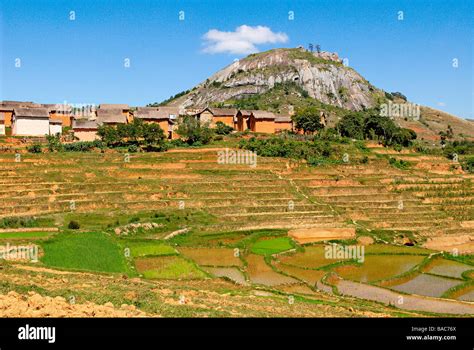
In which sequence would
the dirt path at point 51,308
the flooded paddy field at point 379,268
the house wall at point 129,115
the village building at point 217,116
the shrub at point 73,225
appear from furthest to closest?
the village building at point 217,116 < the house wall at point 129,115 < the shrub at point 73,225 < the flooded paddy field at point 379,268 < the dirt path at point 51,308

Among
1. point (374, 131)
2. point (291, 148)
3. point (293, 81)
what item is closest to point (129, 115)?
point (291, 148)

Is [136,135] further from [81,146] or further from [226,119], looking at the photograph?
[226,119]

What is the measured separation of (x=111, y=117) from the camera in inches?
2393

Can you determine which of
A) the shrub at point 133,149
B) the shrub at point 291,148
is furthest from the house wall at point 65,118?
the shrub at point 291,148

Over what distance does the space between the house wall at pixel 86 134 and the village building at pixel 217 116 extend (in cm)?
1595

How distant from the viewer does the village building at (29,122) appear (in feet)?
Answer: 177

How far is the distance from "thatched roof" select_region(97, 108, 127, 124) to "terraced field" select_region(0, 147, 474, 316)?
12.2 metres

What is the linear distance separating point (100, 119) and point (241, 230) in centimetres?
3057

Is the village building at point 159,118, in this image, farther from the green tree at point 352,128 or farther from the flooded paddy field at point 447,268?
Result: the flooded paddy field at point 447,268

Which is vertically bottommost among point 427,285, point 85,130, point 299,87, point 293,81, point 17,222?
point 427,285

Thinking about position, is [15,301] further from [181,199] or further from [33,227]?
[181,199]

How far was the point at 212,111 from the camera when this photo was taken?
6931 centimetres

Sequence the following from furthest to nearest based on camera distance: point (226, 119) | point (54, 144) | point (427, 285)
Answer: point (226, 119), point (54, 144), point (427, 285)
